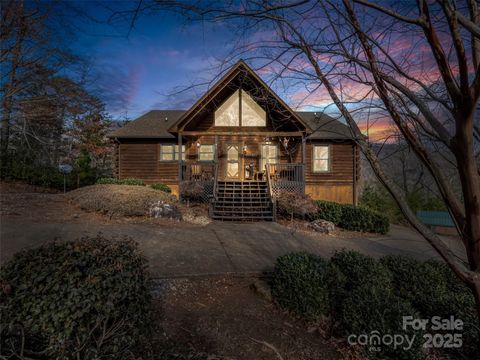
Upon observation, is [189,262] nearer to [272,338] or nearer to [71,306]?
[272,338]

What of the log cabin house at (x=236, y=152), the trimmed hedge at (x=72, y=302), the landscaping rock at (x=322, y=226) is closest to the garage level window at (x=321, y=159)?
the log cabin house at (x=236, y=152)

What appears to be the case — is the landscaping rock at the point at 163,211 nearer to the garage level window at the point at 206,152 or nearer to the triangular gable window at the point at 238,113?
the garage level window at the point at 206,152

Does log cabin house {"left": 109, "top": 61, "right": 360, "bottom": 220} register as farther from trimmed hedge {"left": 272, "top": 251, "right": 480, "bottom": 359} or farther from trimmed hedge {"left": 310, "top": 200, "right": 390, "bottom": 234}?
trimmed hedge {"left": 272, "top": 251, "right": 480, "bottom": 359}

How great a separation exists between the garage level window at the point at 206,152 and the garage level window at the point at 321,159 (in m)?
6.77

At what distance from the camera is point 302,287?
13.8 feet

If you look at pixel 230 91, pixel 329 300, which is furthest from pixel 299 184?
pixel 329 300

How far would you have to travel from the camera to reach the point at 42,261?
227 cm

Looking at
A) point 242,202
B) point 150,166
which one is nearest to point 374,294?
point 242,202

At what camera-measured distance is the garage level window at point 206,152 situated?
679 inches

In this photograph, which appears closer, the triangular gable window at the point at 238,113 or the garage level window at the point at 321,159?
the triangular gable window at the point at 238,113

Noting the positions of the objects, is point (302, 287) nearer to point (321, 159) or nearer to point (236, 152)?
point (236, 152)

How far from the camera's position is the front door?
55.1 ft

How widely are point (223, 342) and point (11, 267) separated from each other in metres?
2.40

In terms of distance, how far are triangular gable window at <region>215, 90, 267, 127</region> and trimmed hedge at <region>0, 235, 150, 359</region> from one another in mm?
14211
